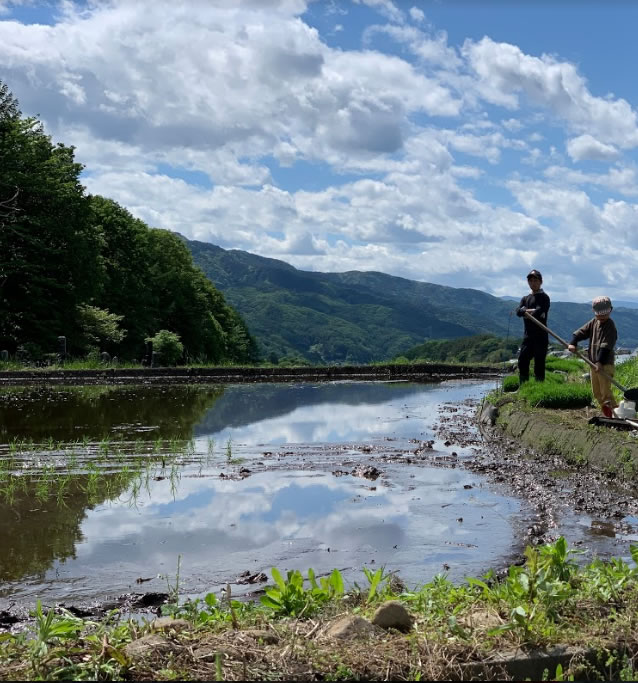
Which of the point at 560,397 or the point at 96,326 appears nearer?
the point at 560,397

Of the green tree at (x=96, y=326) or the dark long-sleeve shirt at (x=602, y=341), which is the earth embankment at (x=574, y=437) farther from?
the green tree at (x=96, y=326)

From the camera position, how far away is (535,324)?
14.5 m

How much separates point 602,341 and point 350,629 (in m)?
8.44

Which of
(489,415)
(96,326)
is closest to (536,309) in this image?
(489,415)

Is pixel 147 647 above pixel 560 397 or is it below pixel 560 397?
below

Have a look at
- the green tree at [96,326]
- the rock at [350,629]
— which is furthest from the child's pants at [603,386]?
the green tree at [96,326]

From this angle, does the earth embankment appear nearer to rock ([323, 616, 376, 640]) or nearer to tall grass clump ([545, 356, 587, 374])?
rock ([323, 616, 376, 640])

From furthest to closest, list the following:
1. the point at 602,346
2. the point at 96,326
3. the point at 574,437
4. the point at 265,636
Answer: the point at 96,326, the point at 602,346, the point at 574,437, the point at 265,636

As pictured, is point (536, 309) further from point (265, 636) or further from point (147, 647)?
point (147, 647)

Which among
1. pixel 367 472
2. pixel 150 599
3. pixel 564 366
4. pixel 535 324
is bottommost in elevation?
pixel 150 599

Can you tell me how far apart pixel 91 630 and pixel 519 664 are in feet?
7.54

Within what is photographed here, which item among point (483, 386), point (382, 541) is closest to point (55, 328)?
point (483, 386)

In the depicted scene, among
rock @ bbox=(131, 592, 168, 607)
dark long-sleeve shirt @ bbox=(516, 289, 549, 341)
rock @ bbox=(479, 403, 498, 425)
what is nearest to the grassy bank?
rock @ bbox=(131, 592, 168, 607)

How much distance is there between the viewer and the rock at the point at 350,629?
388 centimetres
